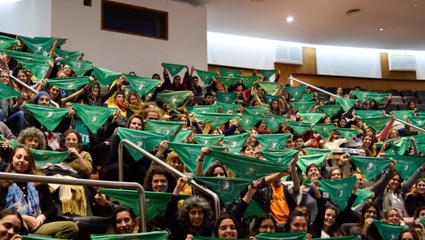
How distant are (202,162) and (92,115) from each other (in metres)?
2.10

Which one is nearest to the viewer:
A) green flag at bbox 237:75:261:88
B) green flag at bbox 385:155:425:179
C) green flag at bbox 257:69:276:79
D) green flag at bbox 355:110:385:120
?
green flag at bbox 385:155:425:179

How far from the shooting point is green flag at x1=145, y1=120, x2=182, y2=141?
19.3 ft

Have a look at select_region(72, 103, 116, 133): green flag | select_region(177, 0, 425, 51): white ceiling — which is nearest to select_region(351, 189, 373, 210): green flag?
select_region(72, 103, 116, 133): green flag

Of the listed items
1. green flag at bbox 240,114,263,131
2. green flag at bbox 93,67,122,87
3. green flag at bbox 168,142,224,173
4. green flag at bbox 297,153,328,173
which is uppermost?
green flag at bbox 93,67,122,87

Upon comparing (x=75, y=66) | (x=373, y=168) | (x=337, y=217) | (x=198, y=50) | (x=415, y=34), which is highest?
(x=415, y=34)

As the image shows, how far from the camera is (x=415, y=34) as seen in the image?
50.2 feet

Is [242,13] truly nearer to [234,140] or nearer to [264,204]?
Answer: [234,140]

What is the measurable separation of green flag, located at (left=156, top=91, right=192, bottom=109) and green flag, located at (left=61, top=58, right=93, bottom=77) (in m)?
1.23

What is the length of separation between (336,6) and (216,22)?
10.1 feet

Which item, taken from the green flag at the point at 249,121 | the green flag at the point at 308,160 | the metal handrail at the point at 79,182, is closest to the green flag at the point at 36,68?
the green flag at the point at 249,121

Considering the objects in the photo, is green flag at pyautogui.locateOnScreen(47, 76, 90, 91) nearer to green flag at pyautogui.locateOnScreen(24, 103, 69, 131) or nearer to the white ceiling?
green flag at pyautogui.locateOnScreen(24, 103, 69, 131)

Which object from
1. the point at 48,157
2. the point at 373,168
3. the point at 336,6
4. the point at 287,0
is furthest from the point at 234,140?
the point at 336,6

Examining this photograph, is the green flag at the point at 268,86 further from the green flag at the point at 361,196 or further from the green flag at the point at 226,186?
the green flag at the point at 226,186

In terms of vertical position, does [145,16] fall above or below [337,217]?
above
